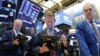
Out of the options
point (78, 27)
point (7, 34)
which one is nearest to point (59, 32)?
point (78, 27)

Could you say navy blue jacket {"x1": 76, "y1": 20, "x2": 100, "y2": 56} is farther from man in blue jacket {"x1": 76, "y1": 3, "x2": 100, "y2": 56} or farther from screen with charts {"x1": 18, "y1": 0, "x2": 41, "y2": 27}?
screen with charts {"x1": 18, "y1": 0, "x2": 41, "y2": 27}

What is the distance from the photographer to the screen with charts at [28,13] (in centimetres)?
506

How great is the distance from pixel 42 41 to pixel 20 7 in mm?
2569

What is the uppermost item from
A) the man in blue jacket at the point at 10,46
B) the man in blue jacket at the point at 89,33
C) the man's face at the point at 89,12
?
the man's face at the point at 89,12

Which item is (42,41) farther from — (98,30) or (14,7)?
(14,7)

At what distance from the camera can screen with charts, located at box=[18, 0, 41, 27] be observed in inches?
199

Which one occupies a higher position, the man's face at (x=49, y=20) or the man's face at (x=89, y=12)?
the man's face at (x=89, y=12)

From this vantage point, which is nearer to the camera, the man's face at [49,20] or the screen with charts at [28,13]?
the man's face at [49,20]

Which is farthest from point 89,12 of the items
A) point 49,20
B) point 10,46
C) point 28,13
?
point 28,13

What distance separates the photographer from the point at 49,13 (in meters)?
2.71

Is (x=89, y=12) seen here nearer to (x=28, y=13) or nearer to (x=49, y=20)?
(x=49, y=20)

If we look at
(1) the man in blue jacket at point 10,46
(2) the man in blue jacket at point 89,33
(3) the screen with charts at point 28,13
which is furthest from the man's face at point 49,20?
(3) the screen with charts at point 28,13

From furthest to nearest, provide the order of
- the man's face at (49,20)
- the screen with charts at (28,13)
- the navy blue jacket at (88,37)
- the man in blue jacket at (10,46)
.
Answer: the screen with charts at (28,13), the man in blue jacket at (10,46), the man's face at (49,20), the navy blue jacket at (88,37)

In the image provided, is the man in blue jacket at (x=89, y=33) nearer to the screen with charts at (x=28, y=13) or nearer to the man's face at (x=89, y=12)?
the man's face at (x=89, y=12)
